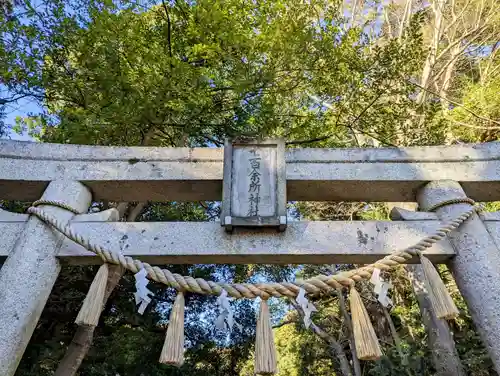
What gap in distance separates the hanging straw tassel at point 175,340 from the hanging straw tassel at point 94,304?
1.09 feet

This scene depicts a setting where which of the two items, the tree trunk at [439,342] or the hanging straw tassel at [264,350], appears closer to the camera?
the hanging straw tassel at [264,350]

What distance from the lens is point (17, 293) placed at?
6.31 feet

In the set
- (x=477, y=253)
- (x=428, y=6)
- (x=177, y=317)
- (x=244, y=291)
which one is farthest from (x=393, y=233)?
(x=428, y=6)

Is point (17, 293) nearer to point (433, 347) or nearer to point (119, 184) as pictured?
point (119, 184)

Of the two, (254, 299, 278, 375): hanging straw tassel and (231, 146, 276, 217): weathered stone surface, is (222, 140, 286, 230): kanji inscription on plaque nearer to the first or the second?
(231, 146, 276, 217): weathered stone surface

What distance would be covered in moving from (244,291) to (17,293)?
118cm

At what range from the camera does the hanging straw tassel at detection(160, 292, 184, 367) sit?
1.57 m

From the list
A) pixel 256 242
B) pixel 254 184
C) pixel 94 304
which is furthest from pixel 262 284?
pixel 94 304

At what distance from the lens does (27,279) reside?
197 cm

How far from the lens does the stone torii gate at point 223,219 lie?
1.96 m

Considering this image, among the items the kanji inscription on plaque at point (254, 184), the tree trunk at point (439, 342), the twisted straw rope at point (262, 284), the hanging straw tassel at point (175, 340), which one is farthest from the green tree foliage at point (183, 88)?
the hanging straw tassel at point (175, 340)

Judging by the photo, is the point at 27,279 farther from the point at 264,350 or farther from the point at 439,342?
the point at 439,342

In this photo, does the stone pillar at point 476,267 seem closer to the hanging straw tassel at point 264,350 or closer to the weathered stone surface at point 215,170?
the weathered stone surface at point 215,170

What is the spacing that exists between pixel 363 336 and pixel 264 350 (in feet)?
1.45
